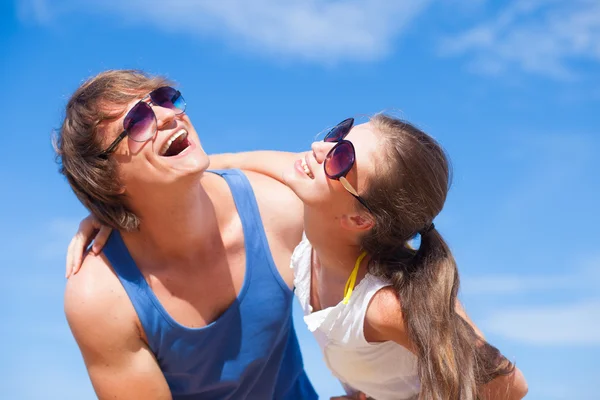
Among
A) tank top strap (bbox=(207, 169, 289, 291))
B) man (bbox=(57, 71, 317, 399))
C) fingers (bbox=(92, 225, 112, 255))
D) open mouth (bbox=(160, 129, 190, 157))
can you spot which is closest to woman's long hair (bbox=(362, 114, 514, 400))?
tank top strap (bbox=(207, 169, 289, 291))

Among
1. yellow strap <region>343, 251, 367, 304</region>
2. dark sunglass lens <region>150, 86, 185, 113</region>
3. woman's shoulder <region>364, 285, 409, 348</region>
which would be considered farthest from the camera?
dark sunglass lens <region>150, 86, 185, 113</region>

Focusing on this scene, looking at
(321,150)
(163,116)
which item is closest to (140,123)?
(163,116)

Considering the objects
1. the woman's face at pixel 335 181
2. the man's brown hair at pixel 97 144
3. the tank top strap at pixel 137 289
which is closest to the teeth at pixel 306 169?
the woman's face at pixel 335 181

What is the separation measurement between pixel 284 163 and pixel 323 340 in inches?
53.2

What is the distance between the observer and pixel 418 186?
472 cm

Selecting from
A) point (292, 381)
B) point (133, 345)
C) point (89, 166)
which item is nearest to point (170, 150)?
point (89, 166)

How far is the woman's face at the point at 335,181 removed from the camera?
4.68 m

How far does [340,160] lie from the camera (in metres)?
4.65

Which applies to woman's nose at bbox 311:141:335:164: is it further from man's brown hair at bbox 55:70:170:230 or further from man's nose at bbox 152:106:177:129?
man's brown hair at bbox 55:70:170:230

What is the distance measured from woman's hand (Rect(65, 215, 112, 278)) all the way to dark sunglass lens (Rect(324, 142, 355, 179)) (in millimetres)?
1635

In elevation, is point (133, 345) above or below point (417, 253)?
below

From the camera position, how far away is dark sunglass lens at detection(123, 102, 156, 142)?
5.14 meters

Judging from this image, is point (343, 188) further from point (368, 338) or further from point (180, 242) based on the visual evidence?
point (180, 242)

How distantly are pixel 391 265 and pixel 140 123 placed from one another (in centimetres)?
177
